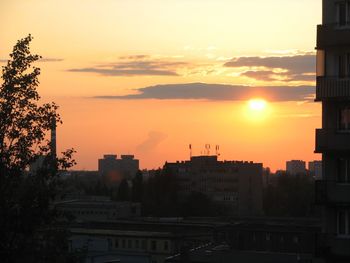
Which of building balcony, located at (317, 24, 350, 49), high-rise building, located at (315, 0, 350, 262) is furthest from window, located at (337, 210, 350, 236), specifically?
building balcony, located at (317, 24, 350, 49)

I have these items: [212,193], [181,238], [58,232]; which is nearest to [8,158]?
[58,232]

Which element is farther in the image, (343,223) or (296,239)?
(296,239)

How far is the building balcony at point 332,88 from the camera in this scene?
2369 centimetres

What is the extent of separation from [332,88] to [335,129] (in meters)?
1.18

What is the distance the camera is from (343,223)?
24219 millimetres

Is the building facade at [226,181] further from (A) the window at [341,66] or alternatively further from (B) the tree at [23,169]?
(B) the tree at [23,169]

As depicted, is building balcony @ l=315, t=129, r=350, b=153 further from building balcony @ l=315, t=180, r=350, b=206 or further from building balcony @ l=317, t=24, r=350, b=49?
building balcony @ l=317, t=24, r=350, b=49

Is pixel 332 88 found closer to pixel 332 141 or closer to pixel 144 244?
pixel 332 141

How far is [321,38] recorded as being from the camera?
24062mm

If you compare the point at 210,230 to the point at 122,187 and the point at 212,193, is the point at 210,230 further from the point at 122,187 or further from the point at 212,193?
the point at 212,193

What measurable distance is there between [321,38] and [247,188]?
136862 mm

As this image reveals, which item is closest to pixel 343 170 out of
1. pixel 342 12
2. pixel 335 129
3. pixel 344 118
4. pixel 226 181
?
pixel 335 129

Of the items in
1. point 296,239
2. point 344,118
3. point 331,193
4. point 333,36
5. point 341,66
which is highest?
point 333,36

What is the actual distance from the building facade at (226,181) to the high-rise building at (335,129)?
124636 millimetres
